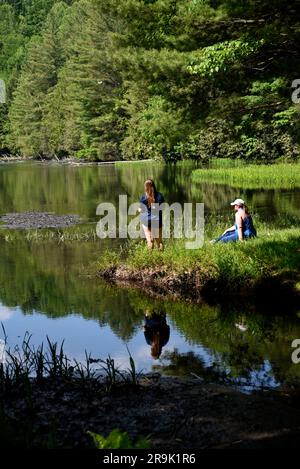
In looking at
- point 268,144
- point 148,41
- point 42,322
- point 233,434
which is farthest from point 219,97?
point 268,144

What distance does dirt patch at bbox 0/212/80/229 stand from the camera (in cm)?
2403

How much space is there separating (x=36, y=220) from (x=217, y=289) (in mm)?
14917

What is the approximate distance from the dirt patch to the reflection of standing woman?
41.3 ft

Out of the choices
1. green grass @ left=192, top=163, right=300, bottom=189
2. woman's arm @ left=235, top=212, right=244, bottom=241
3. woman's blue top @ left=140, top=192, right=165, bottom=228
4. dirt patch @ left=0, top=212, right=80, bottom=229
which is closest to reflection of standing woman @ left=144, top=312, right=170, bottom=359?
woman's blue top @ left=140, top=192, right=165, bottom=228

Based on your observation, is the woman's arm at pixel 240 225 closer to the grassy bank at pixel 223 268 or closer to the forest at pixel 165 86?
the grassy bank at pixel 223 268

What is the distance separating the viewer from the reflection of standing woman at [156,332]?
31.7ft

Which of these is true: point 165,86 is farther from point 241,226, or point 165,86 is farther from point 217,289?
point 217,289

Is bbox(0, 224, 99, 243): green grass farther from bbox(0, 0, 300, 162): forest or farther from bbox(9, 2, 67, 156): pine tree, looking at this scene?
bbox(9, 2, 67, 156): pine tree

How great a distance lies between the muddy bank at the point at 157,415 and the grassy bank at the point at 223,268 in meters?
4.73

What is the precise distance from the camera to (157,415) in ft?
20.1

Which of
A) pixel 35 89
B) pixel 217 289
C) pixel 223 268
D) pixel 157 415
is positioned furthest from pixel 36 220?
pixel 35 89

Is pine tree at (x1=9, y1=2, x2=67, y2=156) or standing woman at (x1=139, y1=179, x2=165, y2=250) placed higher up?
pine tree at (x1=9, y1=2, x2=67, y2=156)

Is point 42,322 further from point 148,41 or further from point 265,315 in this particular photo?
point 148,41
